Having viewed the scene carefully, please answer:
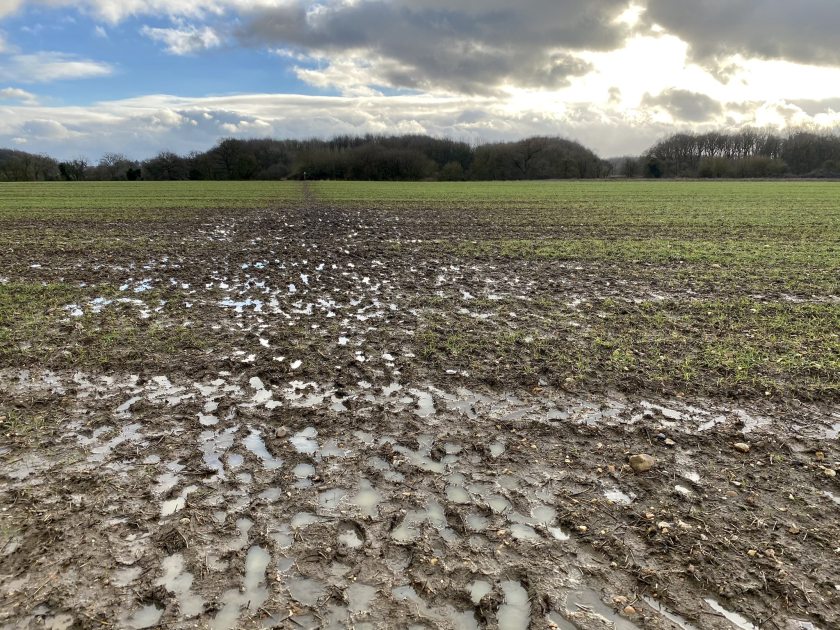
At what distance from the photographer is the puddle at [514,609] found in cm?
347

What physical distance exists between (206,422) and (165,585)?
255cm

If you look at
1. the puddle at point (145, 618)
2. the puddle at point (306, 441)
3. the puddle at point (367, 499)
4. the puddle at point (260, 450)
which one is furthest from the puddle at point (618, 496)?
the puddle at point (145, 618)

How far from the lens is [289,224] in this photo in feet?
88.5

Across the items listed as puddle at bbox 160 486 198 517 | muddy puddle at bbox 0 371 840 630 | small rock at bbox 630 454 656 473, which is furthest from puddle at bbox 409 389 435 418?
puddle at bbox 160 486 198 517

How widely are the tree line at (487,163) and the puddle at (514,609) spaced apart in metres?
112

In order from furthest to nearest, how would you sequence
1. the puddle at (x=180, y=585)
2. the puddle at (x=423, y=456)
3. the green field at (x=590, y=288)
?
1. the green field at (x=590, y=288)
2. the puddle at (x=423, y=456)
3. the puddle at (x=180, y=585)

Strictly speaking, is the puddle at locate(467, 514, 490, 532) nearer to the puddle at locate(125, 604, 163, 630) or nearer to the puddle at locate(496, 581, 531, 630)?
the puddle at locate(496, 581, 531, 630)

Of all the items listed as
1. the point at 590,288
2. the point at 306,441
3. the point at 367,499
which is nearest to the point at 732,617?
the point at 367,499

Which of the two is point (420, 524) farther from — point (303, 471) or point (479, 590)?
point (303, 471)

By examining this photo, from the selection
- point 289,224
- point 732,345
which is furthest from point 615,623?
point 289,224

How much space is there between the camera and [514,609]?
11.8 ft

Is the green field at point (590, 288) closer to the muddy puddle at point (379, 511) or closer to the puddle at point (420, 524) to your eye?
the muddy puddle at point (379, 511)

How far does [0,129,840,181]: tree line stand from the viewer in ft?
366

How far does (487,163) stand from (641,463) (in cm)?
12390
